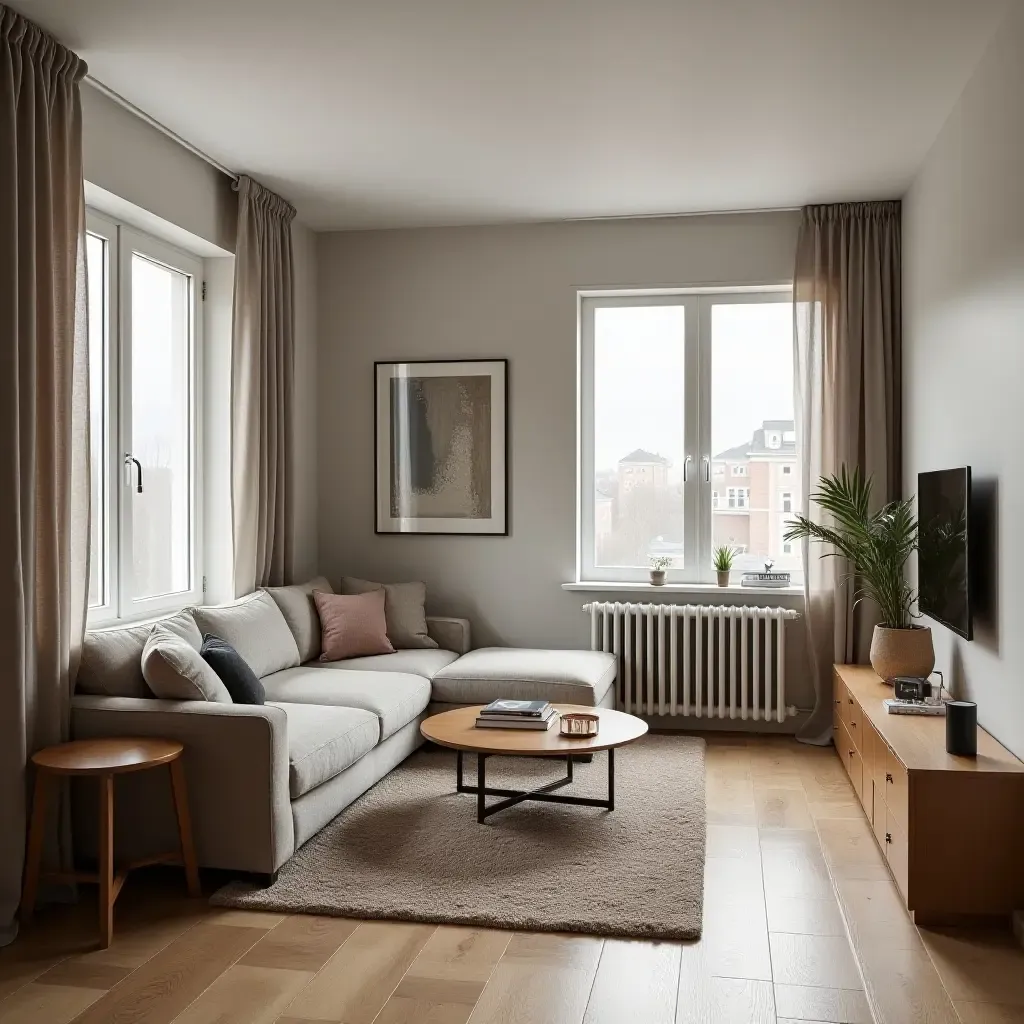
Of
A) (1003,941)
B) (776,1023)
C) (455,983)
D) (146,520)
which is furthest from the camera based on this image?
(146,520)

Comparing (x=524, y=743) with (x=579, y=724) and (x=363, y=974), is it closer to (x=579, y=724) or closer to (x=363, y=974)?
(x=579, y=724)

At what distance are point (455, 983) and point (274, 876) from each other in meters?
0.88

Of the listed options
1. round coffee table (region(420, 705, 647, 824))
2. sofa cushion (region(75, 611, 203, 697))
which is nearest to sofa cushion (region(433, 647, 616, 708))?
round coffee table (region(420, 705, 647, 824))

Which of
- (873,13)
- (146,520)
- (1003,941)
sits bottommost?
(1003,941)

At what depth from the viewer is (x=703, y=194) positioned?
5.04m

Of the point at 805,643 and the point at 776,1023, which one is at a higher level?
the point at 805,643

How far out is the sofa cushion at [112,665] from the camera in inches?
136

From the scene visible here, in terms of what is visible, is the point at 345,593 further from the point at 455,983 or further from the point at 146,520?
the point at 455,983

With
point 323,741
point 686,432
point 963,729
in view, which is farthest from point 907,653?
point 323,741

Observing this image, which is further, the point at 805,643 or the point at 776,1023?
the point at 805,643

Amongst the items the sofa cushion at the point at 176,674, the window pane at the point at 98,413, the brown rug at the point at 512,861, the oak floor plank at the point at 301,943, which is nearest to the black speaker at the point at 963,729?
the brown rug at the point at 512,861

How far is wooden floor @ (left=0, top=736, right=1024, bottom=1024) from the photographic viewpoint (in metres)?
2.47

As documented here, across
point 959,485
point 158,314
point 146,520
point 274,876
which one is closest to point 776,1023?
point 274,876

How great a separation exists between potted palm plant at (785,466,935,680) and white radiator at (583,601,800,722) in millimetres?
560
